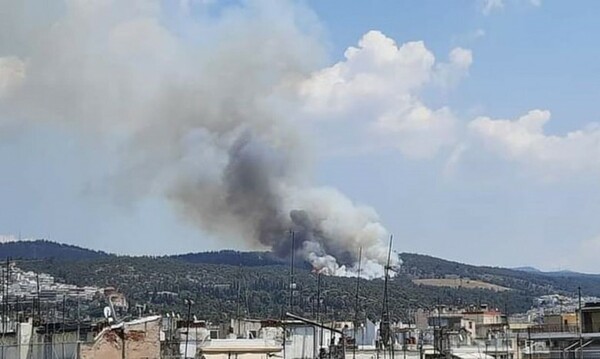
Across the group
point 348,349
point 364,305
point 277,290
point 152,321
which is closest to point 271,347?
point 348,349

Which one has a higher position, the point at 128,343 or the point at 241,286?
the point at 241,286

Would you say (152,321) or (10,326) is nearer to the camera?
(152,321)

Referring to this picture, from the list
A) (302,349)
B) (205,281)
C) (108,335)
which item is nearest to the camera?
(108,335)

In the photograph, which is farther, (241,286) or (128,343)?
(241,286)

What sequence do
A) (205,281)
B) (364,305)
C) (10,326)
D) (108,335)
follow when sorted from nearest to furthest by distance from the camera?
(108,335), (10,326), (364,305), (205,281)

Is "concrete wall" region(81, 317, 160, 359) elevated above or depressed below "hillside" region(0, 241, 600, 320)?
below

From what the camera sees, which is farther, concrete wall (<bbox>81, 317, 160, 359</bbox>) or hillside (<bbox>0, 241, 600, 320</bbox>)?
hillside (<bbox>0, 241, 600, 320</bbox>)

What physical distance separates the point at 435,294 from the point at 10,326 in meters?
113

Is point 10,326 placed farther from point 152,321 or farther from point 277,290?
point 277,290

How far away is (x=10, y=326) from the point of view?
1895 inches

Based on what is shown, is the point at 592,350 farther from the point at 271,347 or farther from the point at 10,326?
the point at 10,326

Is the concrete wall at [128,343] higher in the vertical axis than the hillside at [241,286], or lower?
lower

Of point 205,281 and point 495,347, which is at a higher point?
point 205,281

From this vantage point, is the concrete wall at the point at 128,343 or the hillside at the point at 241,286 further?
the hillside at the point at 241,286
